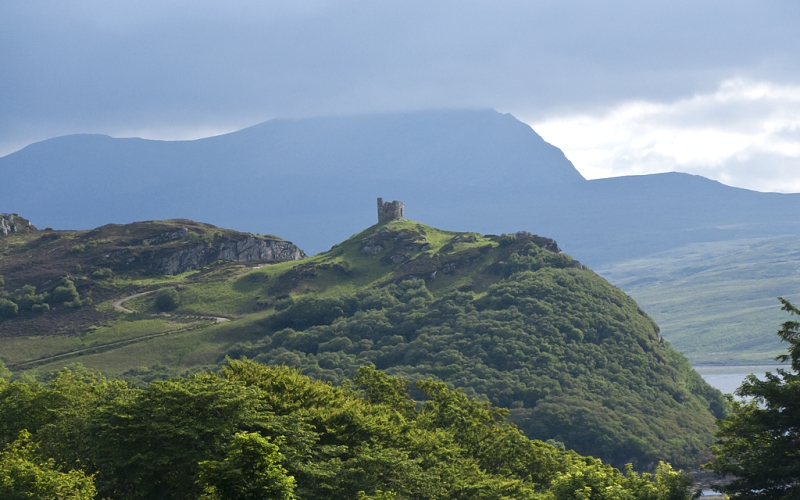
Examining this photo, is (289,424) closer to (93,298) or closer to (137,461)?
(137,461)

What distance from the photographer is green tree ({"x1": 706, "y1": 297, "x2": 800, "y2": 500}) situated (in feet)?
129

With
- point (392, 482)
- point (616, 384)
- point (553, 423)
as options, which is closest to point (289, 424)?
point (392, 482)

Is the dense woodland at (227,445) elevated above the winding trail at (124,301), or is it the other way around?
the winding trail at (124,301)

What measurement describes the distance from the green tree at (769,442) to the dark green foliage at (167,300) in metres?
149

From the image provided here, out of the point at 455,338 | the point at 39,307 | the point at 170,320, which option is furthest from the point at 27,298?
the point at 455,338

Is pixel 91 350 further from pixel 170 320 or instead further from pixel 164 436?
pixel 164 436

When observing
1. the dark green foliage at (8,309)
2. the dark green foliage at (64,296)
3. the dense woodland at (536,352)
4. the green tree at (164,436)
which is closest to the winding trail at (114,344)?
the dense woodland at (536,352)

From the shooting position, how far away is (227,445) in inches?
1574

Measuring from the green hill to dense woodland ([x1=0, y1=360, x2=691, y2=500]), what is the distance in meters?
85.8

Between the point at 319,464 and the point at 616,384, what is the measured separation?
119 meters

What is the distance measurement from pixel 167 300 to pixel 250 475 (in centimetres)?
15731

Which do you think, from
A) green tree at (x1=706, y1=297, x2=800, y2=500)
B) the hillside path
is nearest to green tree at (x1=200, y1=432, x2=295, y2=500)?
green tree at (x1=706, y1=297, x2=800, y2=500)

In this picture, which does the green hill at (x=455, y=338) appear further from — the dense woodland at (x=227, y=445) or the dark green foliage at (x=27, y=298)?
the dense woodland at (x=227, y=445)

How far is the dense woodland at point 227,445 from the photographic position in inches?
1593
